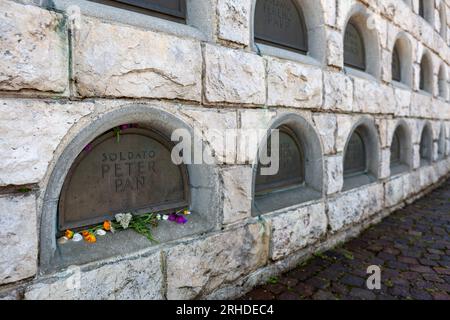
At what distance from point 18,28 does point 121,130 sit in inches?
28.5

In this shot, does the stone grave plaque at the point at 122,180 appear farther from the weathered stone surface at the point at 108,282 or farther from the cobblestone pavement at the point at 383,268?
the cobblestone pavement at the point at 383,268

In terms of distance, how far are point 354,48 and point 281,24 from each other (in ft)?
5.28

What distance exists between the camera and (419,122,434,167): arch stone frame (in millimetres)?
6316

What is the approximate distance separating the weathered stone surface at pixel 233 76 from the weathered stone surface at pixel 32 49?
89 cm

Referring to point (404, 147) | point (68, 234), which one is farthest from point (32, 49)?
point (404, 147)

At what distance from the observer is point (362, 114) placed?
378 centimetres

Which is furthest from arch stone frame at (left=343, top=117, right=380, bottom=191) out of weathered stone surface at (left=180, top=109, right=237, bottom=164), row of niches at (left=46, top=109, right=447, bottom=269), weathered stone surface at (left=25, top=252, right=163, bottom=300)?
weathered stone surface at (left=25, top=252, right=163, bottom=300)

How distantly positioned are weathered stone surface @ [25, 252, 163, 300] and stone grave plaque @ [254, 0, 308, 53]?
6.70 feet

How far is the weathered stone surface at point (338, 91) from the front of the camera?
312 centimetres

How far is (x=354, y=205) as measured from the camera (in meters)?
3.57

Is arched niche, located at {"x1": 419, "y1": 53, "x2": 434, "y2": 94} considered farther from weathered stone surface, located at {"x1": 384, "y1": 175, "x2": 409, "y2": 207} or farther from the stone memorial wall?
the stone memorial wall
